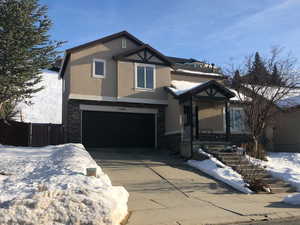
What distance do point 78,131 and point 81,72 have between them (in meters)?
3.54

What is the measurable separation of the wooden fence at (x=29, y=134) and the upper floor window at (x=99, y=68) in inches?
153

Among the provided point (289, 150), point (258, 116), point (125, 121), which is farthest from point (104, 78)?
point (289, 150)

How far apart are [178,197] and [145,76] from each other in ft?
37.6

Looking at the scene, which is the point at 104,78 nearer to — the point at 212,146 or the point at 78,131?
the point at 78,131

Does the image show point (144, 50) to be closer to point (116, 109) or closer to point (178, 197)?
point (116, 109)

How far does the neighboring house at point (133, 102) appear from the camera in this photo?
18953mm

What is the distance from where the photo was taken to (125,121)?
67.4ft

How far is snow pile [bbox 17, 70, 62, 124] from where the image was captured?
42362 millimetres

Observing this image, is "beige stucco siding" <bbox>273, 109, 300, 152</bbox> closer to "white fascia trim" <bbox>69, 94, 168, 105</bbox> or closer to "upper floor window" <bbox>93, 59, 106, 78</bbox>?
"white fascia trim" <bbox>69, 94, 168, 105</bbox>

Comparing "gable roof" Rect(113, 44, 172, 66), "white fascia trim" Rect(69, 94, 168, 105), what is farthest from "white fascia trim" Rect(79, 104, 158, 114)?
"gable roof" Rect(113, 44, 172, 66)

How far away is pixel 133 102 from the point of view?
20.0m

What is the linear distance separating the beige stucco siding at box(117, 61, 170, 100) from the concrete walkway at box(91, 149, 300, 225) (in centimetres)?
471

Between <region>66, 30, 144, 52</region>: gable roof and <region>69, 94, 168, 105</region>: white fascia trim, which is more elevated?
<region>66, 30, 144, 52</region>: gable roof

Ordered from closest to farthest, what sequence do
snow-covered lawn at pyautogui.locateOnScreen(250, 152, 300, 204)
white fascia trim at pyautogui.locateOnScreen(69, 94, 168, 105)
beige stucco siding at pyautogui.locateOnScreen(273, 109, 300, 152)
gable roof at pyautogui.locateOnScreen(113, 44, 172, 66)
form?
snow-covered lawn at pyautogui.locateOnScreen(250, 152, 300, 204) → white fascia trim at pyautogui.locateOnScreen(69, 94, 168, 105) → beige stucco siding at pyautogui.locateOnScreen(273, 109, 300, 152) → gable roof at pyautogui.locateOnScreen(113, 44, 172, 66)
